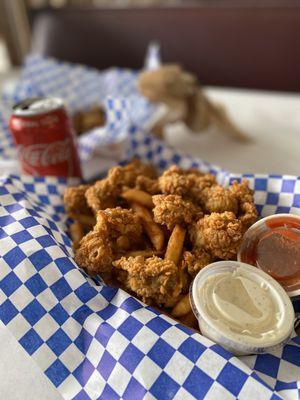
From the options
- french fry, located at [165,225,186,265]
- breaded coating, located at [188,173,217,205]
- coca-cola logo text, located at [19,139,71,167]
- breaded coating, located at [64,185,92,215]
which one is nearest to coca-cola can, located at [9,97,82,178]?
coca-cola logo text, located at [19,139,71,167]

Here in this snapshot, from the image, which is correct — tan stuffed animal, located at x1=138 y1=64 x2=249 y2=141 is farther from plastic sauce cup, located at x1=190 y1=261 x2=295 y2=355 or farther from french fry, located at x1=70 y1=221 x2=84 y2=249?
plastic sauce cup, located at x1=190 y1=261 x2=295 y2=355

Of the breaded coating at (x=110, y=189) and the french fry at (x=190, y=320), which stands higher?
the breaded coating at (x=110, y=189)

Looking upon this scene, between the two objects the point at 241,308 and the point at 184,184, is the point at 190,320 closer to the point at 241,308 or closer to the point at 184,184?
the point at 241,308

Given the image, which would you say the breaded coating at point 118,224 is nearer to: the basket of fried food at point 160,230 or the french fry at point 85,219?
the basket of fried food at point 160,230

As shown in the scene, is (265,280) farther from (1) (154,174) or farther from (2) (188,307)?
(1) (154,174)

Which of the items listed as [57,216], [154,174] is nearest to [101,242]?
[57,216]

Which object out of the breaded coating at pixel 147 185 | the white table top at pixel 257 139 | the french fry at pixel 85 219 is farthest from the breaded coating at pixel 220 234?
the white table top at pixel 257 139
